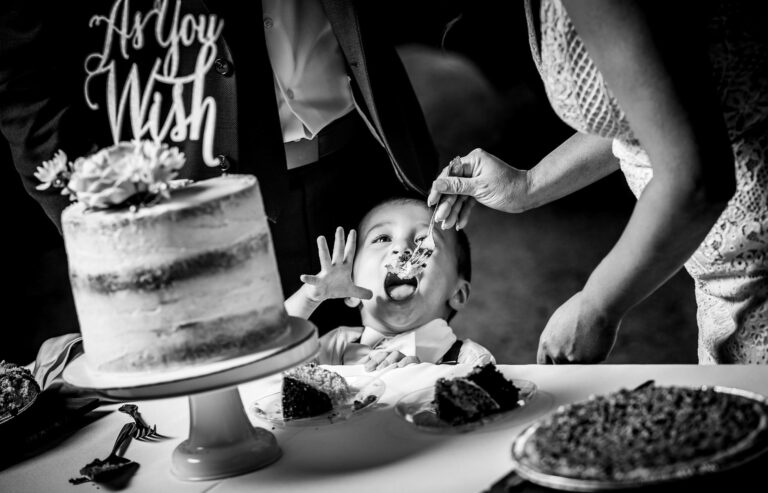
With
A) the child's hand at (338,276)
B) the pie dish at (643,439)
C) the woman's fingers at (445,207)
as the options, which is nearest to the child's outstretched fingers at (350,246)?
the child's hand at (338,276)

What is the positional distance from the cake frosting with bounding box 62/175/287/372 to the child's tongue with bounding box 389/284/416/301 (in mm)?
1194

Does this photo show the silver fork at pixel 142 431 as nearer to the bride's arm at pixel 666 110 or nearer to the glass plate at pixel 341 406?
the glass plate at pixel 341 406

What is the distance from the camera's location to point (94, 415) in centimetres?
183

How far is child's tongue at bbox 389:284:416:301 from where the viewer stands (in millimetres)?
2580

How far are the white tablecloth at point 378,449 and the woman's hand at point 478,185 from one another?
583 mm

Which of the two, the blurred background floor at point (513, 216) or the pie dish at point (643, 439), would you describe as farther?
the blurred background floor at point (513, 216)

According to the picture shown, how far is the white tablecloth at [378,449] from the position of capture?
129cm

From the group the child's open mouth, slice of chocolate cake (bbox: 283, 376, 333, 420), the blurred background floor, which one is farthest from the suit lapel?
the blurred background floor

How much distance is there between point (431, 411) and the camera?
152 centimetres

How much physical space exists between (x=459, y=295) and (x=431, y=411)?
4.07ft

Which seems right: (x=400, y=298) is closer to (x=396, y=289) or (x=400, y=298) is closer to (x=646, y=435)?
(x=396, y=289)

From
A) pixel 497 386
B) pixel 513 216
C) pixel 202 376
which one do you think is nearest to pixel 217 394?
pixel 202 376

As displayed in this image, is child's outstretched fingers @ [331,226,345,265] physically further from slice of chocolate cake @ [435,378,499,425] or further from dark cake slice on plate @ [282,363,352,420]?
slice of chocolate cake @ [435,378,499,425]

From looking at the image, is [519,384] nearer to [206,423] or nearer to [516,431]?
[516,431]
